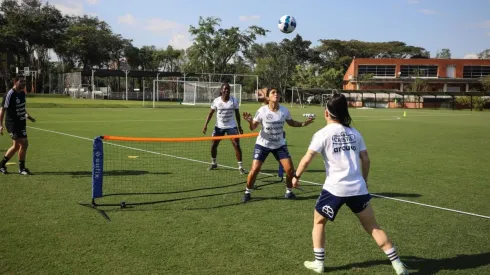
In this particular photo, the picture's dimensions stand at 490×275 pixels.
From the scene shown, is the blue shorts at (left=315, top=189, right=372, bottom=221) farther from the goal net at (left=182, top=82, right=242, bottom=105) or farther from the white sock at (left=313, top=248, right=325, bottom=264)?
the goal net at (left=182, top=82, right=242, bottom=105)

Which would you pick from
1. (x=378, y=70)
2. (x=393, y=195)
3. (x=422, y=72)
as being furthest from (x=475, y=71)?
(x=393, y=195)

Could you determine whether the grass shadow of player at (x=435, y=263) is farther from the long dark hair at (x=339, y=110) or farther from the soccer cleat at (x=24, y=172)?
the soccer cleat at (x=24, y=172)

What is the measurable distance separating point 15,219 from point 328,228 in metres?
4.71

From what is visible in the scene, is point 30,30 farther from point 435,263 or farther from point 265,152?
point 435,263

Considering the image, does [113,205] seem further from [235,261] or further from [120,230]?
[235,261]

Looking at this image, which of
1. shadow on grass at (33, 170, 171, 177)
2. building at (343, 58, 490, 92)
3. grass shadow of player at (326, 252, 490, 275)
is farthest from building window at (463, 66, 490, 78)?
grass shadow of player at (326, 252, 490, 275)

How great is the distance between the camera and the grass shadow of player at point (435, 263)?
199 inches

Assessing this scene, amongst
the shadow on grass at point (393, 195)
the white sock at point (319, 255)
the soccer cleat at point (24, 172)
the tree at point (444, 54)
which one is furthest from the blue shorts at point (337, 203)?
the tree at point (444, 54)

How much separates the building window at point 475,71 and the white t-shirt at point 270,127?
92.6 meters

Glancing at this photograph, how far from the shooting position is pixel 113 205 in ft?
24.7

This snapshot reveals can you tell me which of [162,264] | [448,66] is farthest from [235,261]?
[448,66]

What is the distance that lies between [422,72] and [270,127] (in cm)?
8905

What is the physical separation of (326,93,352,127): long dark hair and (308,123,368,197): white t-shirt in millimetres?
69

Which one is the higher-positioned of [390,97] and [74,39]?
[74,39]
